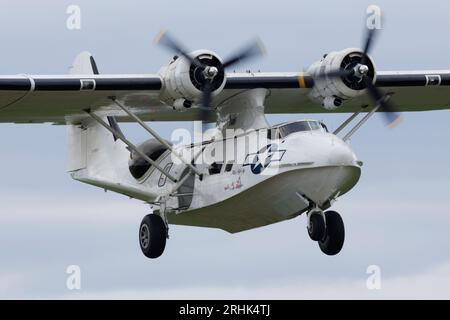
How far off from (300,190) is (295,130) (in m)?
1.11

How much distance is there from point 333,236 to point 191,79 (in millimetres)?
4002

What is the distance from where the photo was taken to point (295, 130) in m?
25.8

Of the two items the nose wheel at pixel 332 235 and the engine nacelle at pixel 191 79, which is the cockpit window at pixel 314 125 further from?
the engine nacelle at pixel 191 79

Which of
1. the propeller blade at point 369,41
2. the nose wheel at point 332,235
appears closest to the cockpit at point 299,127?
the nose wheel at point 332,235

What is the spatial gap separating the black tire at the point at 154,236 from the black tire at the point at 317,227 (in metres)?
3.14

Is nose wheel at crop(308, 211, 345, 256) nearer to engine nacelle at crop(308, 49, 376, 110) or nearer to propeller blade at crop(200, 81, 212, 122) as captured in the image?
engine nacelle at crop(308, 49, 376, 110)

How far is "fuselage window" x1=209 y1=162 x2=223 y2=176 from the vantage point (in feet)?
88.4

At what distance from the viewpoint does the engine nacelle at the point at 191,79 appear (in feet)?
86.4

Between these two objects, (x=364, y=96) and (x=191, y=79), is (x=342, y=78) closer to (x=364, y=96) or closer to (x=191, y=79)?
(x=364, y=96)

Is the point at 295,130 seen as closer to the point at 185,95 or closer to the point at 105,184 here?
the point at 185,95

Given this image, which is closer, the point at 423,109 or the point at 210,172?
the point at 210,172

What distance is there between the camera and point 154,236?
89.7 ft

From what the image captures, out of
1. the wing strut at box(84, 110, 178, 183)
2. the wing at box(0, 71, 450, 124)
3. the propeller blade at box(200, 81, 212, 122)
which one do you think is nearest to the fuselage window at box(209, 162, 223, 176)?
the wing strut at box(84, 110, 178, 183)

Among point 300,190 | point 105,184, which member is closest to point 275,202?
point 300,190
